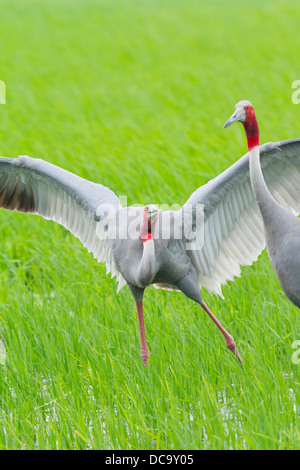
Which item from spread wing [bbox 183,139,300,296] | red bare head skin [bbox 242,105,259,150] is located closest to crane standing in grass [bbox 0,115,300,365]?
spread wing [bbox 183,139,300,296]

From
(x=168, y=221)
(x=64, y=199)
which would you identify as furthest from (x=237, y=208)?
(x=64, y=199)

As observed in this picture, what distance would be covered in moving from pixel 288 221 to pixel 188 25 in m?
15.3

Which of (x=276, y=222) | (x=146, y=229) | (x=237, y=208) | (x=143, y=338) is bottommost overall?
(x=143, y=338)

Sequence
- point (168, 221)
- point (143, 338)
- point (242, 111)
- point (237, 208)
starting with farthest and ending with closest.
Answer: point (237, 208), point (143, 338), point (168, 221), point (242, 111)

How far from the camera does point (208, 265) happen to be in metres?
5.13

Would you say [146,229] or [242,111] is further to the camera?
[146,229]

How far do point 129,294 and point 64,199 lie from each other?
35.0 inches

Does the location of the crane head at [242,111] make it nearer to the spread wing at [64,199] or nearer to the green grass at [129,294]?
the spread wing at [64,199]

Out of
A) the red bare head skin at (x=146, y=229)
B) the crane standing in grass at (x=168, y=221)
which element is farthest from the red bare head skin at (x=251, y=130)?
the red bare head skin at (x=146, y=229)

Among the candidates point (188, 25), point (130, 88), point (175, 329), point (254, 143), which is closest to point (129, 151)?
point (130, 88)

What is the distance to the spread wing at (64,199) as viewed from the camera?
16.5 feet

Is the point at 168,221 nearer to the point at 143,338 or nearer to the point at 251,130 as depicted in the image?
the point at 143,338

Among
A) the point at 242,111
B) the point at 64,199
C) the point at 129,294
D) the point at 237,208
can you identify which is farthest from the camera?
the point at 129,294

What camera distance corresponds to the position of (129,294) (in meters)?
5.70
